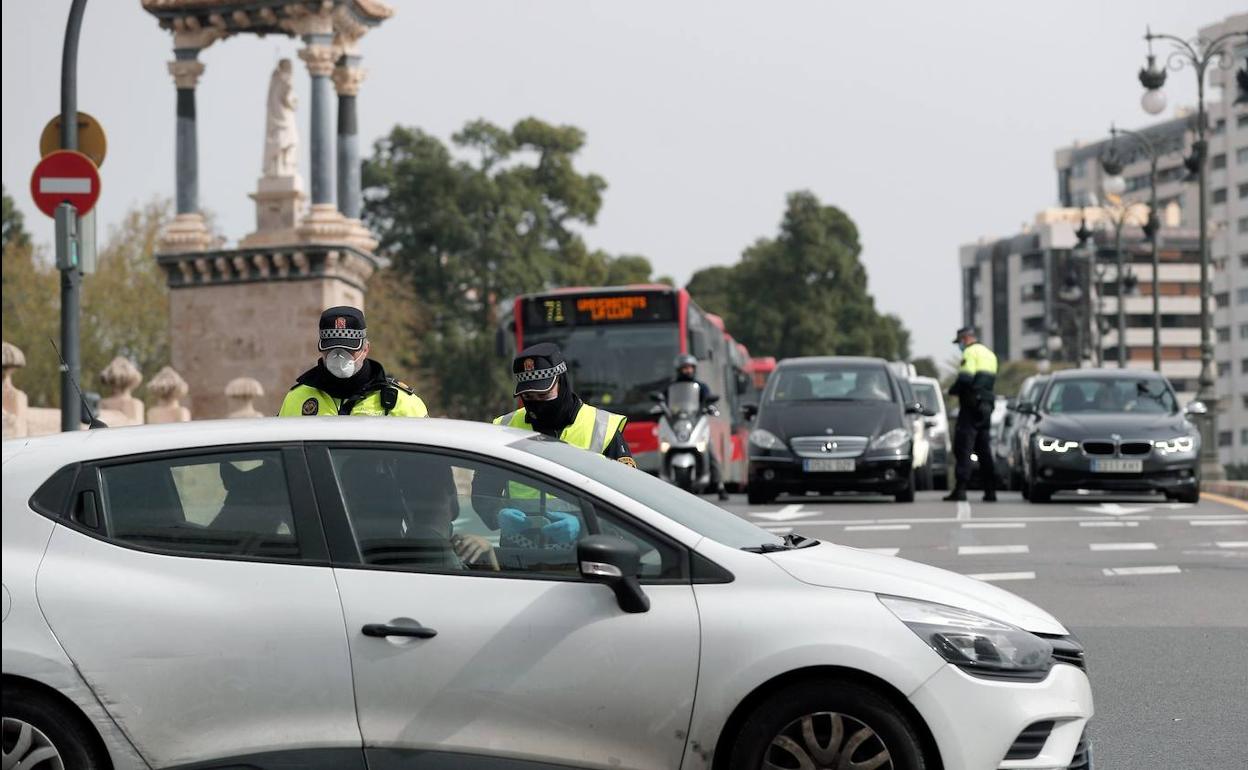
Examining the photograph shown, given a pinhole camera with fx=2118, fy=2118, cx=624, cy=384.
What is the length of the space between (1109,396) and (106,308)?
52.3 meters

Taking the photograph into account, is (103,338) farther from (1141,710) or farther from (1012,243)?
(1012,243)

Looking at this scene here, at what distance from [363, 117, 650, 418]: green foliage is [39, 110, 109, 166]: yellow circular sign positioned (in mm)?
62065

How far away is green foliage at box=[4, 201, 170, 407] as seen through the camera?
2746 inches

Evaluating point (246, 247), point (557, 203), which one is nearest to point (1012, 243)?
point (557, 203)

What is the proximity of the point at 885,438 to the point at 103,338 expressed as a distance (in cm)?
5271

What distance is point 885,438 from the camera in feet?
79.1

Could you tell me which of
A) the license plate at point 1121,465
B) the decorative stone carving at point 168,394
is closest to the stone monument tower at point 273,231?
the decorative stone carving at point 168,394

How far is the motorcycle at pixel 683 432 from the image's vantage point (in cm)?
2611

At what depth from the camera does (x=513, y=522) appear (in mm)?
6383

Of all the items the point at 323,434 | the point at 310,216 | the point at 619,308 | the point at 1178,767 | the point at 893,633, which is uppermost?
the point at 310,216

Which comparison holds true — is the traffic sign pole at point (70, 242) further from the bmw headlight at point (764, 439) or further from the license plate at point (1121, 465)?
the license plate at point (1121, 465)

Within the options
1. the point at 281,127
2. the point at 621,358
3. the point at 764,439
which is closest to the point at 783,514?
the point at 764,439

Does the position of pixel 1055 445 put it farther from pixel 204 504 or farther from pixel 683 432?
pixel 204 504

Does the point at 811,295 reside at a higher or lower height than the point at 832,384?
higher
